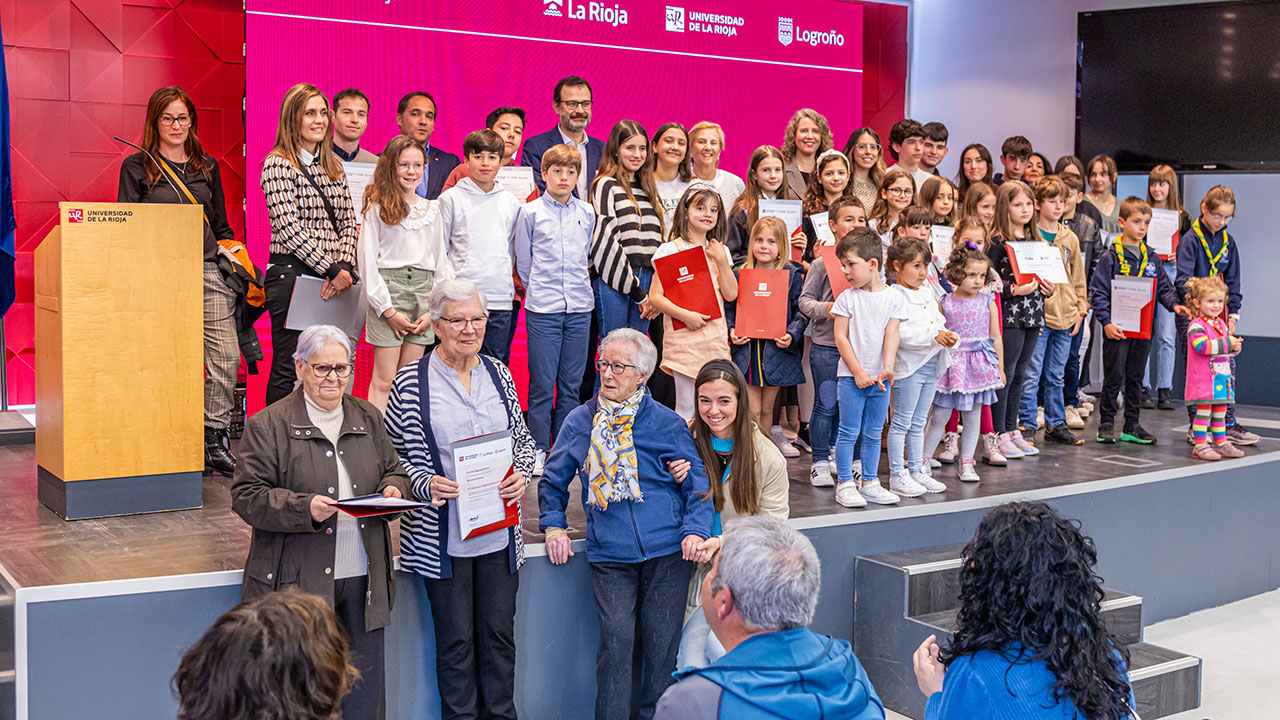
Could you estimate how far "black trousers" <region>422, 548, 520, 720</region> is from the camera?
12.0ft

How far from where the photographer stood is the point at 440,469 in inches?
143

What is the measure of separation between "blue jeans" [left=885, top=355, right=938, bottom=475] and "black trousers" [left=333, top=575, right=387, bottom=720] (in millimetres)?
2684

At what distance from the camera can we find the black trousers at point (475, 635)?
367 cm

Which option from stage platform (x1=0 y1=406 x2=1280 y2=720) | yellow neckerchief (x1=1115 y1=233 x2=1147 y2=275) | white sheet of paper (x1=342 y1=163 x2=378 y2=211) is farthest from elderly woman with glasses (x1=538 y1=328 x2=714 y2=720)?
yellow neckerchief (x1=1115 y1=233 x2=1147 y2=275)

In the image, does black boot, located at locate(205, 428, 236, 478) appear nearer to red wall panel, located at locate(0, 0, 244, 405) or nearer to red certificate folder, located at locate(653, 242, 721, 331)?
red certificate folder, located at locate(653, 242, 721, 331)

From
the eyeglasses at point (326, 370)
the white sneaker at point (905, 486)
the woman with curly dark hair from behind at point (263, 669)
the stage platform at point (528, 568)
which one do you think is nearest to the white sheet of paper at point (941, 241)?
the stage platform at point (528, 568)

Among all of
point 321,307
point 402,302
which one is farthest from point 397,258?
point 321,307

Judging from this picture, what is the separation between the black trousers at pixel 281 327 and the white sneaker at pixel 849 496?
2389 millimetres

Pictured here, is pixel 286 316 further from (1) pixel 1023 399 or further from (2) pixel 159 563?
(1) pixel 1023 399

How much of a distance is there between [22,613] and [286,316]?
181 centimetres

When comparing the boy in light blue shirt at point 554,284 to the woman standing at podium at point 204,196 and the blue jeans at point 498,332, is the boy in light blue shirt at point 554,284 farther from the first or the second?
the woman standing at podium at point 204,196

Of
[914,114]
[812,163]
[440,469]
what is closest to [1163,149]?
→ [914,114]

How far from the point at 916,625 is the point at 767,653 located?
2642 millimetres

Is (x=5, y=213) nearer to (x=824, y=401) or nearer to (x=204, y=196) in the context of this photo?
(x=204, y=196)
